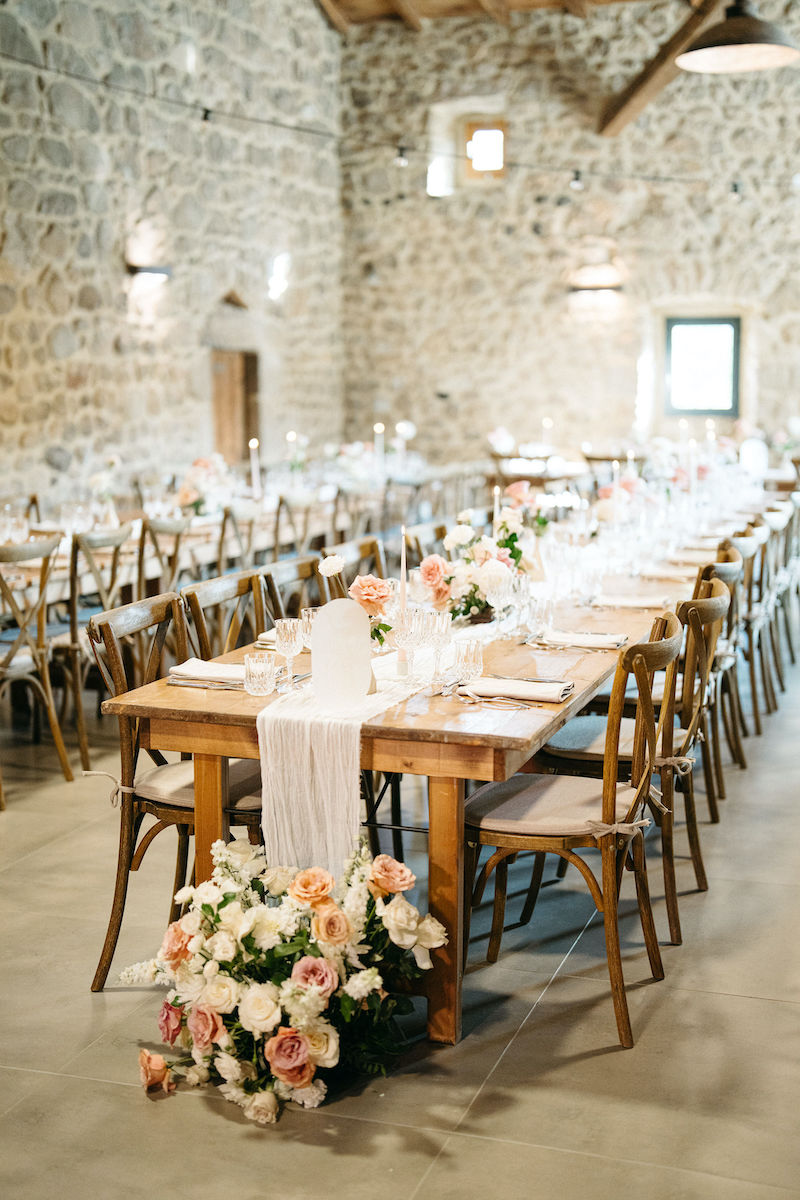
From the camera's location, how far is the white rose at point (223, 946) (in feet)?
8.61

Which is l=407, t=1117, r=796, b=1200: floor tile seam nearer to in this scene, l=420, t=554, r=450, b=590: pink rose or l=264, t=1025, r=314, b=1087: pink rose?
l=264, t=1025, r=314, b=1087: pink rose

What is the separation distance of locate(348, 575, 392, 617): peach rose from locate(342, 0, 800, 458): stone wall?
8.98 m

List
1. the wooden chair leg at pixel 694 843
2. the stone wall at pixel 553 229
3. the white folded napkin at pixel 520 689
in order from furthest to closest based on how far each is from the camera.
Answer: the stone wall at pixel 553 229 → the wooden chair leg at pixel 694 843 → the white folded napkin at pixel 520 689

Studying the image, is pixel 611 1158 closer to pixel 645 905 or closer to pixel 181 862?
pixel 645 905

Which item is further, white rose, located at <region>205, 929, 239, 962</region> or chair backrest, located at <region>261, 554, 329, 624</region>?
chair backrest, located at <region>261, 554, 329, 624</region>

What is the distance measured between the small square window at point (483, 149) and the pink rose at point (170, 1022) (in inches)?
409

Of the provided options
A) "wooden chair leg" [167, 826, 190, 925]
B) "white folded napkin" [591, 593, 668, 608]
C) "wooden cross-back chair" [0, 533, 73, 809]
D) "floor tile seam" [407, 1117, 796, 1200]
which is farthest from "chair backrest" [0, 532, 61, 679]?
"floor tile seam" [407, 1117, 796, 1200]

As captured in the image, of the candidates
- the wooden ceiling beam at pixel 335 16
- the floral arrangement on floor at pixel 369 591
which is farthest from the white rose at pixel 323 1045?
the wooden ceiling beam at pixel 335 16

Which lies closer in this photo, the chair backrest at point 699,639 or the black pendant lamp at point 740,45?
the chair backrest at point 699,639

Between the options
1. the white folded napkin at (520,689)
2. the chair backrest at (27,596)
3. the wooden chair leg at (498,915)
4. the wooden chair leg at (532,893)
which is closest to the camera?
the white folded napkin at (520,689)

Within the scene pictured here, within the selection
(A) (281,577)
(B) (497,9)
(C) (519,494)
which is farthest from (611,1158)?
(B) (497,9)

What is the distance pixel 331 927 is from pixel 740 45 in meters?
4.99

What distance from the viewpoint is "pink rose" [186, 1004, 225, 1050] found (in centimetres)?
260

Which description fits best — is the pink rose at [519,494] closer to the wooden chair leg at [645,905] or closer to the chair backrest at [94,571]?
the chair backrest at [94,571]
